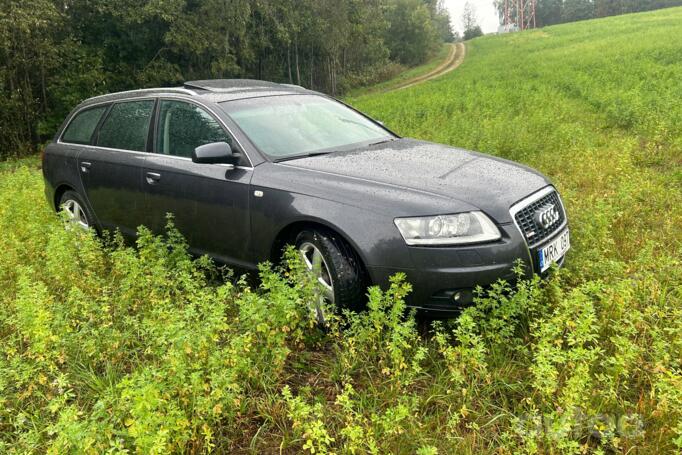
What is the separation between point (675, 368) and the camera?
278 cm

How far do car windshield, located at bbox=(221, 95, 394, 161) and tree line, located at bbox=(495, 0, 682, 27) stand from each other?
10287 centimetres

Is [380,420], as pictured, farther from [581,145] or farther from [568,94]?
[568,94]

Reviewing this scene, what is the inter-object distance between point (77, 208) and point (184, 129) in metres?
1.99

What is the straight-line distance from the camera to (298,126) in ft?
13.7

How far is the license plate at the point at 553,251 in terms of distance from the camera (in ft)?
10.5

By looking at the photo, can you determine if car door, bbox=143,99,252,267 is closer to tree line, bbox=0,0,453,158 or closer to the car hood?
the car hood

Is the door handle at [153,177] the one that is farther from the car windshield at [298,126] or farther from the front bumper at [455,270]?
the front bumper at [455,270]

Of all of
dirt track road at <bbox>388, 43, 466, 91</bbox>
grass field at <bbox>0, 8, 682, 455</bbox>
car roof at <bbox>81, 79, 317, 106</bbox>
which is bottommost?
grass field at <bbox>0, 8, 682, 455</bbox>

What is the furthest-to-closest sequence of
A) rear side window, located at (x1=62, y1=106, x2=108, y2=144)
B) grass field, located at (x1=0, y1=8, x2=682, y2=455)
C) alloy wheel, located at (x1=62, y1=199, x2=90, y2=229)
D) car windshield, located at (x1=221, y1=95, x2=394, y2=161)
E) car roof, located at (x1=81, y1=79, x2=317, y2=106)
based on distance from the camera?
1. alloy wheel, located at (x1=62, y1=199, x2=90, y2=229)
2. rear side window, located at (x1=62, y1=106, x2=108, y2=144)
3. car roof, located at (x1=81, y1=79, x2=317, y2=106)
4. car windshield, located at (x1=221, y1=95, x2=394, y2=161)
5. grass field, located at (x1=0, y1=8, x2=682, y2=455)

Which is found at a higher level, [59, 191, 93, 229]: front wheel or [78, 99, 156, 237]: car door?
[78, 99, 156, 237]: car door

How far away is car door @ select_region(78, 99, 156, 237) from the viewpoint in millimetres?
4555

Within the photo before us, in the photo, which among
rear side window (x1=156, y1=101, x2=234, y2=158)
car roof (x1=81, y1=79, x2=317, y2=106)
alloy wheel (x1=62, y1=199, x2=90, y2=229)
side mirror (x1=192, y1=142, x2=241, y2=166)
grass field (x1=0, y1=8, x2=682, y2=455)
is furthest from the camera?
alloy wheel (x1=62, y1=199, x2=90, y2=229)

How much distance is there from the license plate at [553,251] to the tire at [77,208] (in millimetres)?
4258

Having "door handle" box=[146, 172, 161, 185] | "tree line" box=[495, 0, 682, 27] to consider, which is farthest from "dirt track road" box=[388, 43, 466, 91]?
"tree line" box=[495, 0, 682, 27]
